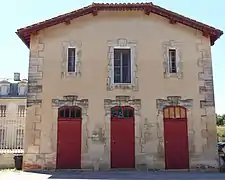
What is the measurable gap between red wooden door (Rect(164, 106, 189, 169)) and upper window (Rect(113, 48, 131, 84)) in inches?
87.9

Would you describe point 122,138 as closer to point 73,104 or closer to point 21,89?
point 73,104

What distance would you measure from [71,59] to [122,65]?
2250 mm

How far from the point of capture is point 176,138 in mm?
13086

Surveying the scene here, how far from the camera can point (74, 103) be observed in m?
13.1

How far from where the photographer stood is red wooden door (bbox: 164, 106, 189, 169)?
12.9 meters

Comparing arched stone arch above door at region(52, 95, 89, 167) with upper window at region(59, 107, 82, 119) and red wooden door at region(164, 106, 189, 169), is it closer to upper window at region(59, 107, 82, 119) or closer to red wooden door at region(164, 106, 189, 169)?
upper window at region(59, 107, 82, 119)

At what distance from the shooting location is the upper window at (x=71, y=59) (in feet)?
44.5

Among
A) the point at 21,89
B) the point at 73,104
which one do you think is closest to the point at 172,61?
the point at 73,104

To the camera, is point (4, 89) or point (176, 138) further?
point (4, 89)

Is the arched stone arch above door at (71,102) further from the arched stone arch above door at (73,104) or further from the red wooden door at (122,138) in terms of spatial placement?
the red wooden door at (122,138)

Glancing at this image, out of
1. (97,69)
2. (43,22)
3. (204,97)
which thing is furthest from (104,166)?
(43,22)

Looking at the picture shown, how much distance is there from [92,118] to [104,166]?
200 centimetres

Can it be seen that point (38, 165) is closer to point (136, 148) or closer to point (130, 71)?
point (136, 148)

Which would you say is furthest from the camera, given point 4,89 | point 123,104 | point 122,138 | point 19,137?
point 4,89
